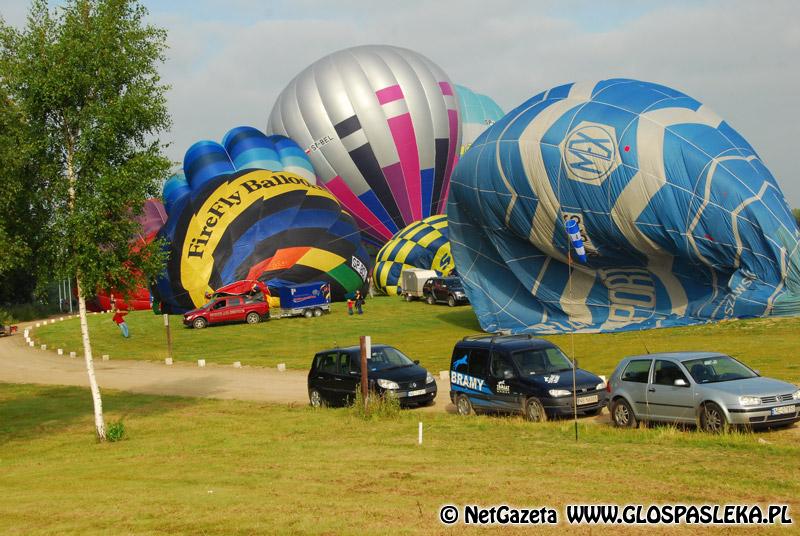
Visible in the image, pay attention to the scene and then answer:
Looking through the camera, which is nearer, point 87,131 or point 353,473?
point 353,473

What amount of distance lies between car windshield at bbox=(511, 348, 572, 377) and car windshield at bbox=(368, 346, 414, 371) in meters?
3.94

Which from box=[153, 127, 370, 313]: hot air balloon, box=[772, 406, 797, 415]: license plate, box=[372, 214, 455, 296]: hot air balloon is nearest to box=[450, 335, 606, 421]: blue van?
box=[772, 406, 797, 415]: license plate

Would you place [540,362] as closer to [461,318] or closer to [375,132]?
[461,318]

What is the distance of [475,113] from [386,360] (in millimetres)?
66635

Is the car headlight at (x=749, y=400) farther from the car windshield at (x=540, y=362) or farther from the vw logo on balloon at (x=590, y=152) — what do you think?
the vw logo on balloon at (x=590, y=152)

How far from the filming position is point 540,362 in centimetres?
1978

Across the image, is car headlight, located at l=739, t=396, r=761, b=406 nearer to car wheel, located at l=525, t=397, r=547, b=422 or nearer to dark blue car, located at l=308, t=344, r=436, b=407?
car wheel, located at l=525, t=397, r=547, b=422

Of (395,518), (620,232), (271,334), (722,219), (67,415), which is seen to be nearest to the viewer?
(395,518)

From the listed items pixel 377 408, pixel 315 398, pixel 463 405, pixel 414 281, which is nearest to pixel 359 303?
pixel 414 281

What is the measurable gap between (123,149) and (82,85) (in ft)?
5.12

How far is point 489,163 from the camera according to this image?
3841cm

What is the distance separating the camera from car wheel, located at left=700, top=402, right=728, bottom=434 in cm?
1538

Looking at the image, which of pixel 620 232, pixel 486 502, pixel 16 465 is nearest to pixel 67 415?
pixel 16 465

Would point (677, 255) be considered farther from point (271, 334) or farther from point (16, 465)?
point (16, 465)
